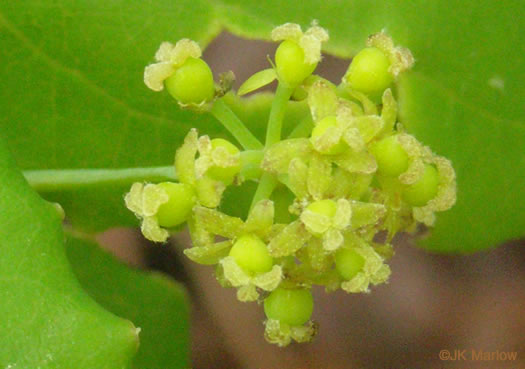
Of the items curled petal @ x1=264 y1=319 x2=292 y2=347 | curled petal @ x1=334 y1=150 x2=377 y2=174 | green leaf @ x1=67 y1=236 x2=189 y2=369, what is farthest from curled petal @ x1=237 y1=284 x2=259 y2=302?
green leaf @ x1=67 y1=236 x2=189 y2=369

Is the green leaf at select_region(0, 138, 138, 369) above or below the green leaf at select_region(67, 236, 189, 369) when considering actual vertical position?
above

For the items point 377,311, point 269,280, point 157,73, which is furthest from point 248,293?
point 377,311

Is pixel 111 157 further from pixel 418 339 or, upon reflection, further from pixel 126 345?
pixel 418 339

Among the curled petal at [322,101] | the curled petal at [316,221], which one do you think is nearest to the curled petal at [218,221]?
the curled petal at [316,221]

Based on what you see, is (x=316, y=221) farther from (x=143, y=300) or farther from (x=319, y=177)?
(x=143, y=300)

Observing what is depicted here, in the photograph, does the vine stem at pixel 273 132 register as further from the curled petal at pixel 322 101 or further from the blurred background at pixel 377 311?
the blurred background at pixel 377 311

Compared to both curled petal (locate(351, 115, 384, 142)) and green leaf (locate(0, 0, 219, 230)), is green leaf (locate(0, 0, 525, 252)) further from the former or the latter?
curled petal (locate(351, 115, 384, 142))

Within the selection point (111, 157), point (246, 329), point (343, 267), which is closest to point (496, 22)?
point (343, 267)
